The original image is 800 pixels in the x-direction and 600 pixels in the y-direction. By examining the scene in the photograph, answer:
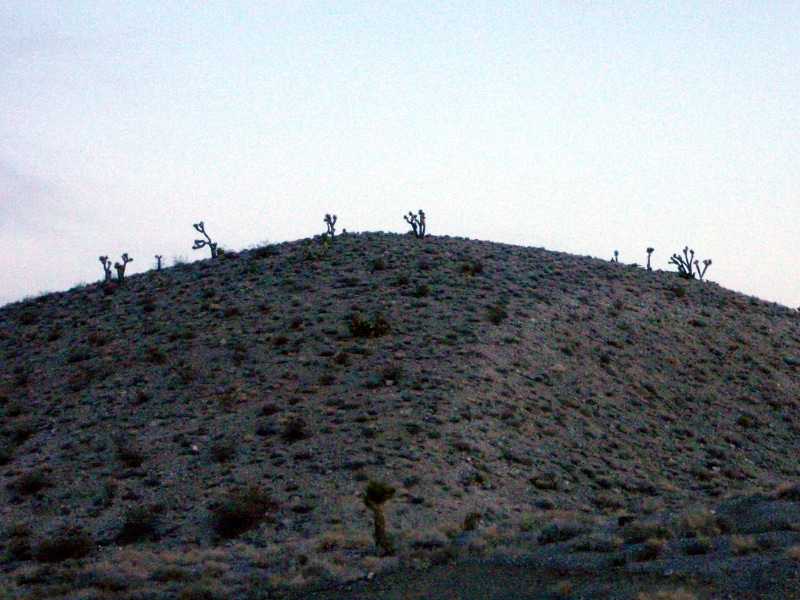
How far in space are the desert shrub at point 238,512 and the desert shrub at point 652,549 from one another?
32.7ft

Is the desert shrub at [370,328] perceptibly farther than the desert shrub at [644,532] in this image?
Yes

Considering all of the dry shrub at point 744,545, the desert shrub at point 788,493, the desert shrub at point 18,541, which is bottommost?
the desert shrub at point 18,541

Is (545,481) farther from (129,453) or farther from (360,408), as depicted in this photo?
(129,453)

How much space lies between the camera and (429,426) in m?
27.1

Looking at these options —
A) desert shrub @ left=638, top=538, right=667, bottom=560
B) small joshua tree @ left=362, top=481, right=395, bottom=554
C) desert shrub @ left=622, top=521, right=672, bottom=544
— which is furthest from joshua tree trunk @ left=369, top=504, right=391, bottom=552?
desert shrub @ left=638, top=538, right=667, bottom=560

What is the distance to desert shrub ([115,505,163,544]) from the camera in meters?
21.3

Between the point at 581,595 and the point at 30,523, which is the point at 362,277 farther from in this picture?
the point at 581,595

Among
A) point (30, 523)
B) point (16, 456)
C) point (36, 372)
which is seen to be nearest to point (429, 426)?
point (30, 523)

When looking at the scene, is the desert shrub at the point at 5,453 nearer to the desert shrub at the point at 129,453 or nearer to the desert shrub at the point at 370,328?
the desert shrub at the point at 129,453

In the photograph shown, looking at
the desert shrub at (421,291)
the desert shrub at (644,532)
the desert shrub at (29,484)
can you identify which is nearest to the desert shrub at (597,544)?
the desert shrub at (644,532)

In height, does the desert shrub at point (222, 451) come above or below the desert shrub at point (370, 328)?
below

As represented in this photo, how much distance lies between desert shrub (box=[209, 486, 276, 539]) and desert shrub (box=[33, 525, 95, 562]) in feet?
9.77

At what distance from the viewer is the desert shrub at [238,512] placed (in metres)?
21.3

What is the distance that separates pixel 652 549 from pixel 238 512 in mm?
10518
